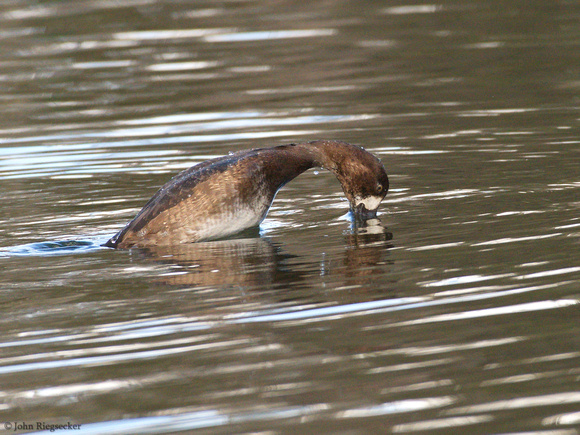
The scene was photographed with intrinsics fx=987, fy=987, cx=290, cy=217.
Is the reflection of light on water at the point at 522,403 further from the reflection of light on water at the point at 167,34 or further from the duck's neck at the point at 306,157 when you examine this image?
the reflection of light on water at the point at 167,34

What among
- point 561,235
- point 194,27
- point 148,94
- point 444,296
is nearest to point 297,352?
point 444,296

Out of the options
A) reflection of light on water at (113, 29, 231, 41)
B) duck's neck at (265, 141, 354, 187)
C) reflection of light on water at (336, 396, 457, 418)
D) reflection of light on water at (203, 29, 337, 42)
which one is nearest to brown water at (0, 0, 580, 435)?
reflection of light on water at (336, 396, 457, 418)

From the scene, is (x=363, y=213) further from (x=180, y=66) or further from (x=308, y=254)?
(x=180, y=66)

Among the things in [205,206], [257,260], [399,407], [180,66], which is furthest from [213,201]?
[180,66]

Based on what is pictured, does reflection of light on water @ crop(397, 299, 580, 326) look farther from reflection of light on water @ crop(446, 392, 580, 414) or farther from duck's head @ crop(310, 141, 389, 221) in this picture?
duck's head @ crop(310, 141, 389, 221)

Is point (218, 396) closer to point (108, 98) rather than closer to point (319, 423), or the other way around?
point (319, 423)

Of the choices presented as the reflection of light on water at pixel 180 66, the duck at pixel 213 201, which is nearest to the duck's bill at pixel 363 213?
the duck at pixel 213 201

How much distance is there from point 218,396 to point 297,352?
65 centimetres

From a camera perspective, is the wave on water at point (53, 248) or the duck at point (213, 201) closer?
the wave on water at point (53, 248)

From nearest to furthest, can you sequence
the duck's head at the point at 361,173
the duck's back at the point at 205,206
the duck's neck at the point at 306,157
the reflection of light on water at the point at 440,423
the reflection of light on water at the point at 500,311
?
the reflection of light on water at the point at 440,423, the reflection of light on water at the point at 500,311, the duck's back at the point at 205,206, the duck's neck at the point at 306,157, the duck's head at the point at 361,173

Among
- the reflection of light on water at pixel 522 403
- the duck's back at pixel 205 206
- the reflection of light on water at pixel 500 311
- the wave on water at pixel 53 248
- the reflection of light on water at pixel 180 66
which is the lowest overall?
the reflection of light on water at pixel 522 403

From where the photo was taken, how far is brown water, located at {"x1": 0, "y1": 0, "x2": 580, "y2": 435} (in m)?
4.80

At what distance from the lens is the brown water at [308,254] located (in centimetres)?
480

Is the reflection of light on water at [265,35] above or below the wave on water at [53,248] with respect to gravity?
above
